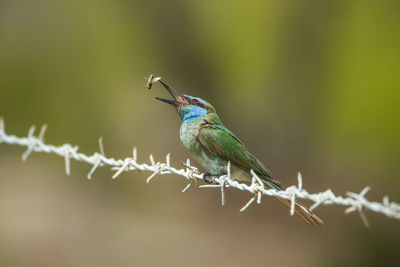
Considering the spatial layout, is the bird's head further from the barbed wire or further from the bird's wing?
the barbed wire

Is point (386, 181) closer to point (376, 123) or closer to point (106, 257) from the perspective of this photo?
point (376, 123)

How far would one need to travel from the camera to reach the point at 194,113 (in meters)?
4.04

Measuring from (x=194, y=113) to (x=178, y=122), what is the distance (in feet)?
24.1

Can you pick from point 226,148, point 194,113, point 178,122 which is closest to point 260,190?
point 226,148

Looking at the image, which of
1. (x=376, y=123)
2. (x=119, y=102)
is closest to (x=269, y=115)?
(x=376, y=123)

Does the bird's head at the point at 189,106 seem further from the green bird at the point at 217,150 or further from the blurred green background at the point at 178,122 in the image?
the blurred green background at the point at 178,122

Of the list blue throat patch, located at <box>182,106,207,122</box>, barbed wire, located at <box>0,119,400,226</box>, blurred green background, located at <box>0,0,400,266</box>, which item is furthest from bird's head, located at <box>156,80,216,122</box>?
blurred green background, located at <box>0,0,400,266</box>

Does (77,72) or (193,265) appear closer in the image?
(193,265)

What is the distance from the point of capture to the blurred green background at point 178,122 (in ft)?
30.3

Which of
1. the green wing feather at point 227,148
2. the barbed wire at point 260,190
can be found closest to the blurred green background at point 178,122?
the green wing feather at point 227,148

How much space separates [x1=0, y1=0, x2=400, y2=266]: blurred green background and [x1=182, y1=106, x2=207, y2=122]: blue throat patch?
201 inches

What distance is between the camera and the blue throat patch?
4031 mm

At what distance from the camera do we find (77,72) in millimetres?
12438

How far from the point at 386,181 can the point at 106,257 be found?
18.6 feet
